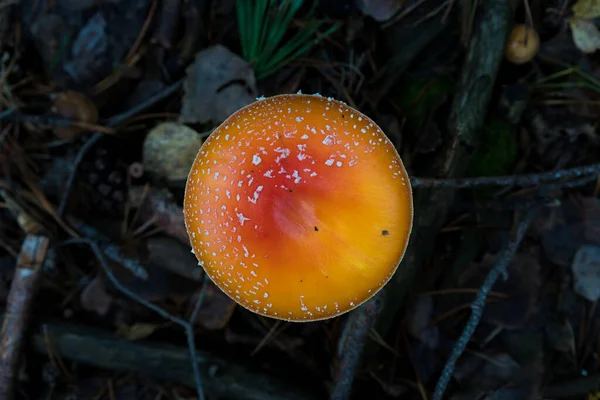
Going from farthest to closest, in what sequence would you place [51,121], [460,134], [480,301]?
[51,121]
[460,134]
[480,301]

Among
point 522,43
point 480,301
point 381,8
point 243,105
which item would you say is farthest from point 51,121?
point 522,43

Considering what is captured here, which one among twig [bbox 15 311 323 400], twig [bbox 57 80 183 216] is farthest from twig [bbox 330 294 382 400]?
twig [bbox 57 80 183 216]

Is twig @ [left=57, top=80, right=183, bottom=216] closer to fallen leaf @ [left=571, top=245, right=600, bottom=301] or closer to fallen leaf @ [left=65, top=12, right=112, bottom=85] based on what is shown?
fallen leaf @ [left=65, top=12, right=112, bottom=85]

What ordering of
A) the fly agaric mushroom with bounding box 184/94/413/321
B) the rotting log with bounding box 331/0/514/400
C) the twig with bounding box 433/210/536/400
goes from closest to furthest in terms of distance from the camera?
the fly agaric mushroom with bounding box 184/94/413/321, the twig with bounding box 433/210/536/400, the rotting log with bounding box 331/0/514/400

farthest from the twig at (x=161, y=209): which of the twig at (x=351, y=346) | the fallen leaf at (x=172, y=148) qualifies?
the twig at (x=351, y=346)

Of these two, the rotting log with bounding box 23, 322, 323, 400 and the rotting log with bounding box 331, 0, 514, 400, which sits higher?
the rotting log with bounding box 331, 0, 514, 400

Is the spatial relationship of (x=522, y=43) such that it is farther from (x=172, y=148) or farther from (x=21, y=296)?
(x=21, y=296)

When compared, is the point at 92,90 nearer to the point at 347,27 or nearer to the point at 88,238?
the point at 88,238
